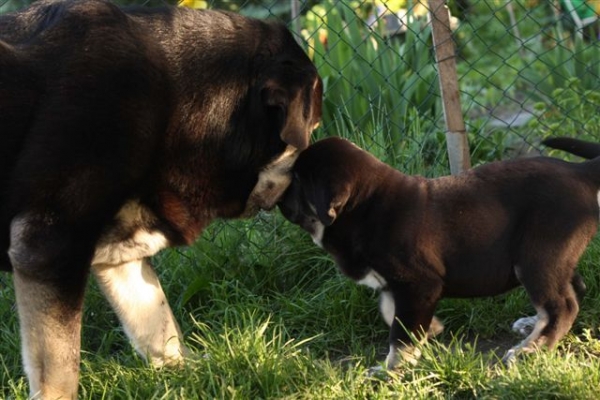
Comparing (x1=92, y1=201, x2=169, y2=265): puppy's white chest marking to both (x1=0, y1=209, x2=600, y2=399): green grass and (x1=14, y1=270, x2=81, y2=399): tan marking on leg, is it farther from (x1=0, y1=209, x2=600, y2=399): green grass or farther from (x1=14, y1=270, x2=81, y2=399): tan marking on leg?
(x1=0, y1=209, x2=600, y2=399): green grass

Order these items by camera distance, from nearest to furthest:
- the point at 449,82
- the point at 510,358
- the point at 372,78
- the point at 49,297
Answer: the point at 49,297 < the point at 510,358 < the point at 449,82 < the point at 372,78

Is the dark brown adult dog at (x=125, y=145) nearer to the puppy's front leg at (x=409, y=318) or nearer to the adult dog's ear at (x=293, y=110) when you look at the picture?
the adult dog's ear at (x=293, y=110)

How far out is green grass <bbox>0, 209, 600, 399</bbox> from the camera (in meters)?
3.24

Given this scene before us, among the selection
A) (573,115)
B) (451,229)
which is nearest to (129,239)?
(451,229)

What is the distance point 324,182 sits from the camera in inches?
141

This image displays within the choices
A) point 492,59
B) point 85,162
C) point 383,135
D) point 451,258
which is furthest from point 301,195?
point 492,59

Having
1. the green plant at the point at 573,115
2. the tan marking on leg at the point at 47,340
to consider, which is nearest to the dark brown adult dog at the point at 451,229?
the tan marking on leg at the point at 47,340

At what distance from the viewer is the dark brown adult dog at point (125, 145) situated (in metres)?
3.26

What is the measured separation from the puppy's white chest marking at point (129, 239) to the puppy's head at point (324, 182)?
53cm

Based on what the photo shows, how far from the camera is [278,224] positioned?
4539mm

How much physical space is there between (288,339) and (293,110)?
38.8 inches

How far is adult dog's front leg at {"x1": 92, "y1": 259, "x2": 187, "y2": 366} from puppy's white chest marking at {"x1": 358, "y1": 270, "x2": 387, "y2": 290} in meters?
0.77

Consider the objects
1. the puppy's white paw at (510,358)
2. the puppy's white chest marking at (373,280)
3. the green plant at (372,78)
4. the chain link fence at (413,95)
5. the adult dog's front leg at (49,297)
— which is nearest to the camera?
the adult dog's front leg at (49,297)

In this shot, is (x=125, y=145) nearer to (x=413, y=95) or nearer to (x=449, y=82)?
(x=449, y=82)
